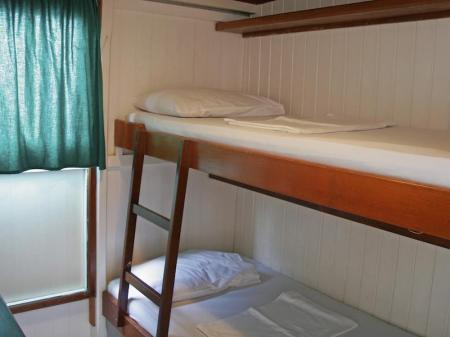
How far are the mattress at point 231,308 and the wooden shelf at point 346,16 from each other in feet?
A: 5.18

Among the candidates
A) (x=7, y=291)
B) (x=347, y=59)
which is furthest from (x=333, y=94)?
(x=7, y=291)

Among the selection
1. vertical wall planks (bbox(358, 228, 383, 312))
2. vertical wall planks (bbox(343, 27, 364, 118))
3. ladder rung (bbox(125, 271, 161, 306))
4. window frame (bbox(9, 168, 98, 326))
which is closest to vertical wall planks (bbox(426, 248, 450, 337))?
vertical wall planks (bbox(358, 228, 383, 312))

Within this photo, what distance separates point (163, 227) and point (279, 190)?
91 cm

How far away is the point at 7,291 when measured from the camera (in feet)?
9.42

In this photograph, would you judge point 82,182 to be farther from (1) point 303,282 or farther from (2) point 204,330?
(1) point 303,282

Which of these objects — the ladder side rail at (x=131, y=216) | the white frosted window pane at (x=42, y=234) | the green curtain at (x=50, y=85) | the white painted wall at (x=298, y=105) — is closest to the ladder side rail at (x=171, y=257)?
the ladder side rail at (x=131, y=216)

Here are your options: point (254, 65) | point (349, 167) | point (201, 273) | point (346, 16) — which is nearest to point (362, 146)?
point (349, 167)

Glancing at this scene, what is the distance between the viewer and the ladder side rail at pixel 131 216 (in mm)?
2742

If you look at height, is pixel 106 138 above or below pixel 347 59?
below

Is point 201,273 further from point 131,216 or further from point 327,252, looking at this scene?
point 327,252

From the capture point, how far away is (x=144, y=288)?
2586 mm

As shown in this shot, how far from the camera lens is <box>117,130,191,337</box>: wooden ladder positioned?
238 centimetres

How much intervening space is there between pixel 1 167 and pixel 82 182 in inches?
22.0

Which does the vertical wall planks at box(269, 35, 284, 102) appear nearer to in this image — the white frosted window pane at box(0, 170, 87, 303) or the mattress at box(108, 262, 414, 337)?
the mattress at box(108, 262, 414, 337)
